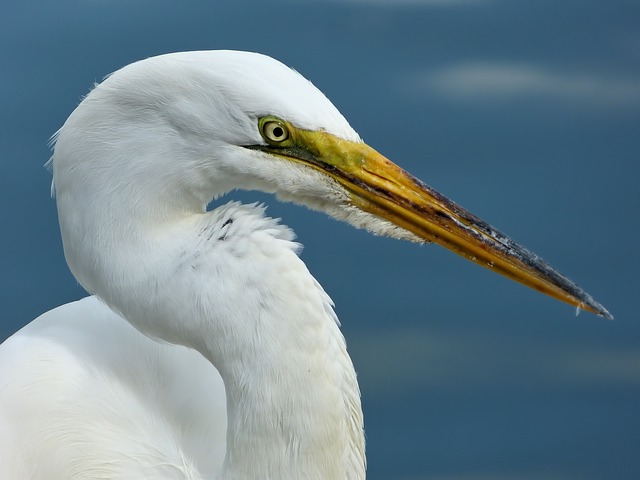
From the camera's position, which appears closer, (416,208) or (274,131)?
(274,131)

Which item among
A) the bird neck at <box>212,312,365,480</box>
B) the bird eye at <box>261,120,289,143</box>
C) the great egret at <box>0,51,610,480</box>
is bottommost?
the bird neck at <box>212,312,365,480</box>

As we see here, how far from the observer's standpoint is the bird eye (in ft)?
5.82

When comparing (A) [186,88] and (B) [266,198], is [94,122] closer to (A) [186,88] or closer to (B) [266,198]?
(A) [186,88]

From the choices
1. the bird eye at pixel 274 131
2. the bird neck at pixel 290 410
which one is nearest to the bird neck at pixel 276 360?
the bird neck at pixel 290 410

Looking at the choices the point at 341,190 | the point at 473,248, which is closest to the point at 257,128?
the point at 341,190

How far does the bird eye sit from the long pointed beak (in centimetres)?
2

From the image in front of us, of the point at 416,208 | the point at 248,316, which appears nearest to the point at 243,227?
the point at 248,316

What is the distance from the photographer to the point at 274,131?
1785 millimetres

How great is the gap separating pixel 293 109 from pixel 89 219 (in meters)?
0.42

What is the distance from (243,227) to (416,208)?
33 centimetres

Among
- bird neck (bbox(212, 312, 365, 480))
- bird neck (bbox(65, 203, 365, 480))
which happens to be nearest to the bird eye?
bird neck (bbox(65, 203, 365, 480))

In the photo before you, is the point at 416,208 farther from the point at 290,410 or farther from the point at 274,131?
the point at 290,410

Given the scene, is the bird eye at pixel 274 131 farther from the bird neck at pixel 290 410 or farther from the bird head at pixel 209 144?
the bird neck at pixel 290 410

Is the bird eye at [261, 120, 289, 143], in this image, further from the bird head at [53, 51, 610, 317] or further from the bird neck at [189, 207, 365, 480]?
the bird neck at [189, 207, 365, 480]
